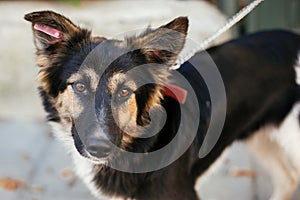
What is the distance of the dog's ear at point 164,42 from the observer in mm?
3062

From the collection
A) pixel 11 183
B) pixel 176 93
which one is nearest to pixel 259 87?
pixel 176 93

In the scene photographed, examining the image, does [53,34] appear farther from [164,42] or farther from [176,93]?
[176,93]

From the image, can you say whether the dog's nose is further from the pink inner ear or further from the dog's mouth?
the pink inner ear

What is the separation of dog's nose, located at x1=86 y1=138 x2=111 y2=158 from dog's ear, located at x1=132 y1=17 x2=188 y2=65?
0.50m

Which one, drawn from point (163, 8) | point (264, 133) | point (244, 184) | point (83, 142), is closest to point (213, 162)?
point (264, 133)

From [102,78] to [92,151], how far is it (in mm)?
353

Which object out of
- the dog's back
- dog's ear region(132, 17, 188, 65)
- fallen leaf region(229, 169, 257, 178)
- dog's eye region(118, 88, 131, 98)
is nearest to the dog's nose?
dog's eye region(118, 88, 131, 98)

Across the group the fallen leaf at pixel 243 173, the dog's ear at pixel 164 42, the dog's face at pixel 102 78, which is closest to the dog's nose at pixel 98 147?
the dog's face at pixel 102 78

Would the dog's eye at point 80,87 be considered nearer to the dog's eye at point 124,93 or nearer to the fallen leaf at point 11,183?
the dog's eye at point 124,93

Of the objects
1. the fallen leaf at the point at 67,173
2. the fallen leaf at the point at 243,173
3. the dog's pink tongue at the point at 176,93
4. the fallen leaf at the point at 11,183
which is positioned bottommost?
the fallen leaf at the point at 243,173

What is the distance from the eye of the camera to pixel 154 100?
332 cm

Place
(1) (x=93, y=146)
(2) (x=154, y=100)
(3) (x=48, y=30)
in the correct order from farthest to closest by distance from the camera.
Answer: (2) (x=154, y=100)
(3) (x=48, y=30)
(1) (x=93, y=146)

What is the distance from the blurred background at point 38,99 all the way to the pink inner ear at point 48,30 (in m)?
1.55

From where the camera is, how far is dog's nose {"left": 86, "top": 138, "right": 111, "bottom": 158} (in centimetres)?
304
